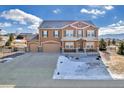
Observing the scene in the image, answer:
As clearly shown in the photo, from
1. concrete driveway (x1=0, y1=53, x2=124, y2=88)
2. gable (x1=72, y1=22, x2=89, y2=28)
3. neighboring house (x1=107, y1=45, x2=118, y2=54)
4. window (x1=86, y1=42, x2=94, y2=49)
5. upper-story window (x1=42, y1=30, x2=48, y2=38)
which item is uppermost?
gable (x1=72, y1=22, x2=89, y2=28)

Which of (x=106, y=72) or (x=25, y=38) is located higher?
(x=25, y=38)

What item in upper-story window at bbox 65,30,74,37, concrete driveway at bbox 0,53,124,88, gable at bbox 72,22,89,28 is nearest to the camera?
concrete driveway at bbox 0,53,124,88

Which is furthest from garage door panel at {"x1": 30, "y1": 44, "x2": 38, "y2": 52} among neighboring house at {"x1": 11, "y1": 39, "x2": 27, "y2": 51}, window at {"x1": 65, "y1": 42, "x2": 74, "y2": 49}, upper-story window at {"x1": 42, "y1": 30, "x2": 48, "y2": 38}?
window at {"x1": 65, "y1": 42, "x2": 74, "y2": 49}

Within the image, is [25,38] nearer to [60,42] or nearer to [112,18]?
[60,42]

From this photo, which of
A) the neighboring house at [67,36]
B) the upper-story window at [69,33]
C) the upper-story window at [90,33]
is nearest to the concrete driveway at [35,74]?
the neighboring house at [67,36]

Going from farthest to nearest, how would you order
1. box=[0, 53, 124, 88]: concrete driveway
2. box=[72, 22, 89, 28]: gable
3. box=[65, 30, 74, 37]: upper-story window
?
1. box=[65, 30, 74, 37]: upper-story window
2. box=[72, 22, 89, 28]: gable
3. box=[0, 53, 124, 88]: concrete driveway

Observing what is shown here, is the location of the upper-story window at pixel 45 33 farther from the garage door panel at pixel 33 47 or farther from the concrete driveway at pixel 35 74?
the concrete driveway at pixel 35 74

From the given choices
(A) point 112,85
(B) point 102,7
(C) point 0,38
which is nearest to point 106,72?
(A) point 112,85

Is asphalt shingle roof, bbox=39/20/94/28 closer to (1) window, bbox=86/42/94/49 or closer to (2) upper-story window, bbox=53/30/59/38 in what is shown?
(2) upper-story window, bbox=53/30/59/38
